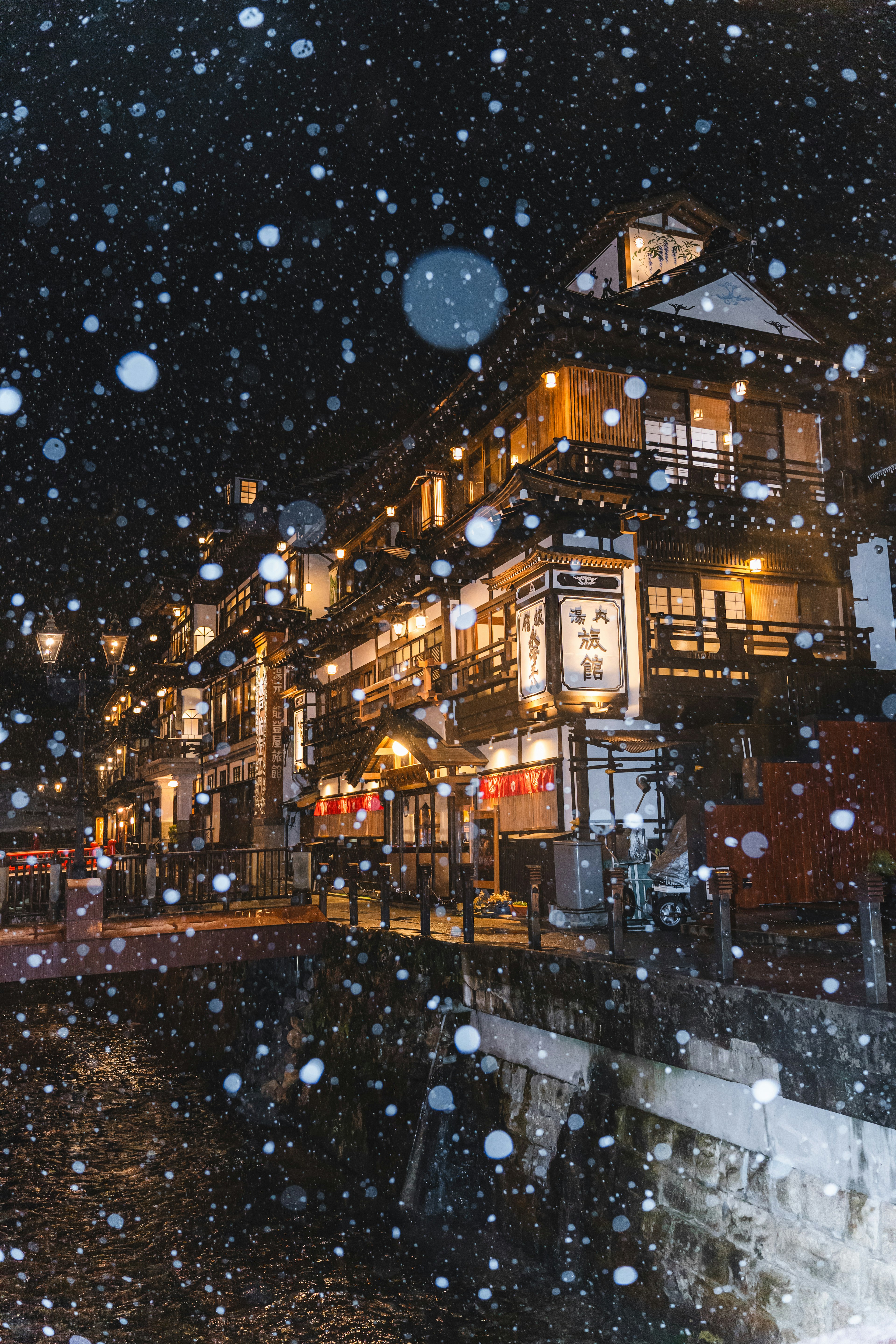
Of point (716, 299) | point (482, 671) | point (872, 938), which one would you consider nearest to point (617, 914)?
point (872, 938)

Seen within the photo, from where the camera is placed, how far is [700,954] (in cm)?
1062

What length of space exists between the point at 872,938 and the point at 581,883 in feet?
24.5

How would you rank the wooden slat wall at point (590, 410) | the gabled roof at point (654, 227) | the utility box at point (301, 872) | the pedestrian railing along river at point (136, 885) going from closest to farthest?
the pedestrian railing along river at point (136, 885)
the utility box at point (301, 872)
the wooden slat wall at point (590, 410)
the gabled roof at point (654, 227)

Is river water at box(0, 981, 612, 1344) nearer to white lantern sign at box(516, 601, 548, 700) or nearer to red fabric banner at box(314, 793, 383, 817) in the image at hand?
white lantern sign at box(516, 601, 548, 700)

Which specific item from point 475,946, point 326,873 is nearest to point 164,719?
point 326,873

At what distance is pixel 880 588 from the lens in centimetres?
2044

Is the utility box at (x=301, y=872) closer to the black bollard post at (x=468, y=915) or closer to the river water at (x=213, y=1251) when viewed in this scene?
the river water at (x=213, y=1251)

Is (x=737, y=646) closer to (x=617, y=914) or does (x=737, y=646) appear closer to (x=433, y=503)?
(x=433, y=503)

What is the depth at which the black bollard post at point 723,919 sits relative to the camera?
7820mm

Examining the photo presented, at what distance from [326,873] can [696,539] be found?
18289 mm

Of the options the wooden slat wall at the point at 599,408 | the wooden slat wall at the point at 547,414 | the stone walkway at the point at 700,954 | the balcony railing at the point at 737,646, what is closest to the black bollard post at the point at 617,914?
the stone walkway at the point at 700,954

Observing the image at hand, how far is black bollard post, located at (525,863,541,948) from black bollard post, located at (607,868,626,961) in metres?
1.20

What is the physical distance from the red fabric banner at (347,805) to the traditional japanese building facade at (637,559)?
3492 millimetres

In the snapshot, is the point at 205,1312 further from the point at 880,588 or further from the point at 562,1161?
the point at 880,588
